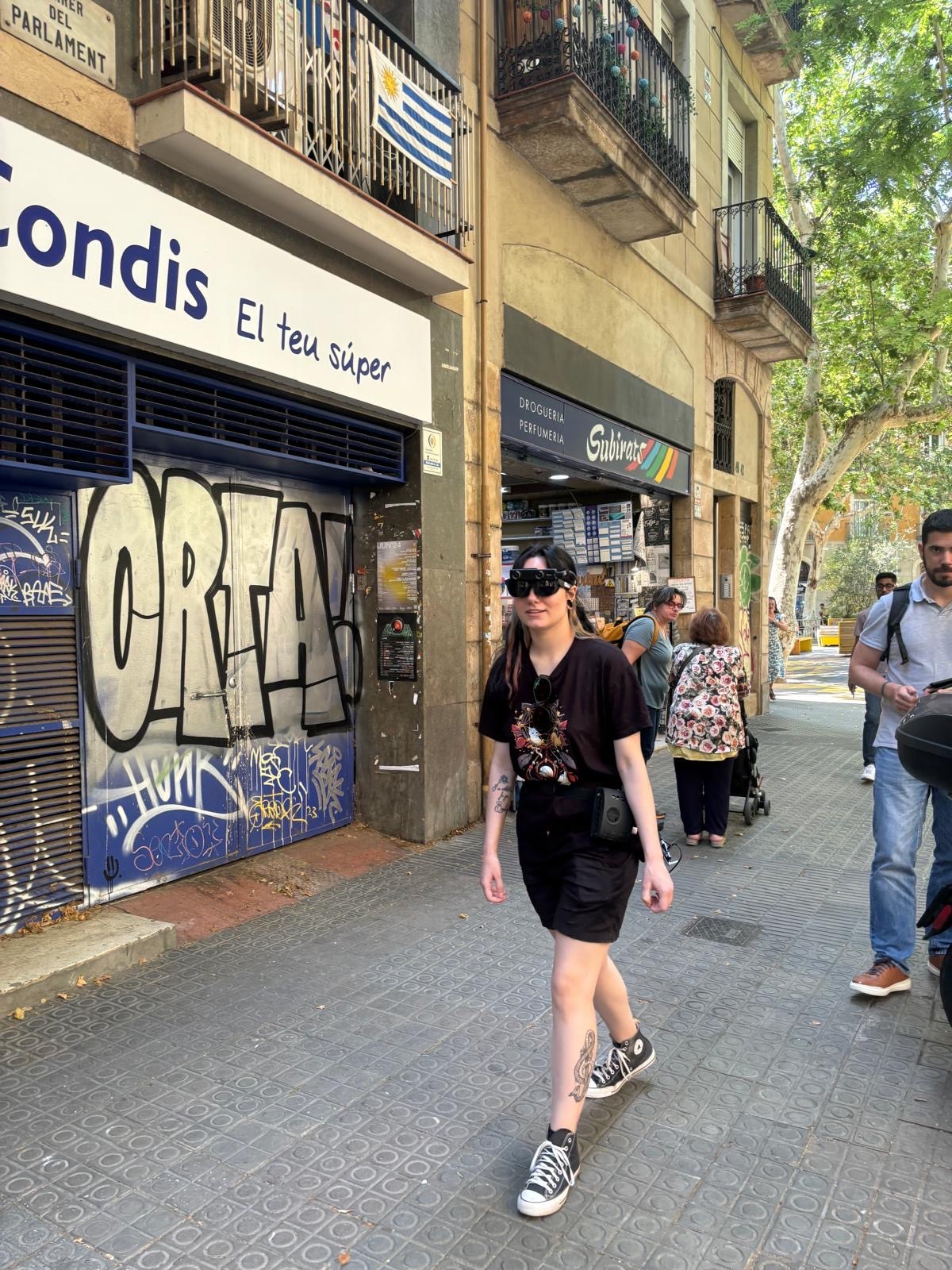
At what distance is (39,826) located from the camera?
14.9 feet

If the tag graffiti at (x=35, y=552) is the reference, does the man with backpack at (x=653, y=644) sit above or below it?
below

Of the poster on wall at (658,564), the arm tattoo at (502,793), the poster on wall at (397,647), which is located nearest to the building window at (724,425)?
the poster on wall at (658,564)

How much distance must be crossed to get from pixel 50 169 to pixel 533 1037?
14.0 ft

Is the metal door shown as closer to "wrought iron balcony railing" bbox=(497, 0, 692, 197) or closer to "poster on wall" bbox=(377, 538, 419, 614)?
"poster on wall" bbox=(377, 538, 419, 614)

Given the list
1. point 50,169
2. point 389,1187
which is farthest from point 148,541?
point 389,1187

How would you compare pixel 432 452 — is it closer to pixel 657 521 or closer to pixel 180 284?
pixel 180 284

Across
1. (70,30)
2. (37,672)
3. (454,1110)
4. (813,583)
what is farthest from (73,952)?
(813,583)

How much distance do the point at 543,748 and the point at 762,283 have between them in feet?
37.8

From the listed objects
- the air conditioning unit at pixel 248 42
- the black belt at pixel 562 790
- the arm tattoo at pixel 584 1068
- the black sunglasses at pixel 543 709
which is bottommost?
the arm tattoo at pixel 584 1068

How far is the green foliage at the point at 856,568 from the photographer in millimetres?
39750

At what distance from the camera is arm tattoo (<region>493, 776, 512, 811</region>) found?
3033 millimetres

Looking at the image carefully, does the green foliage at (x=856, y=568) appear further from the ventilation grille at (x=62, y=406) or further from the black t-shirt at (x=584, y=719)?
the black t-shirt at (x=584, y=719)

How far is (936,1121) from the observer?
3051mm

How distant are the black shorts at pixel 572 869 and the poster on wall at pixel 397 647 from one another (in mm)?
3679
